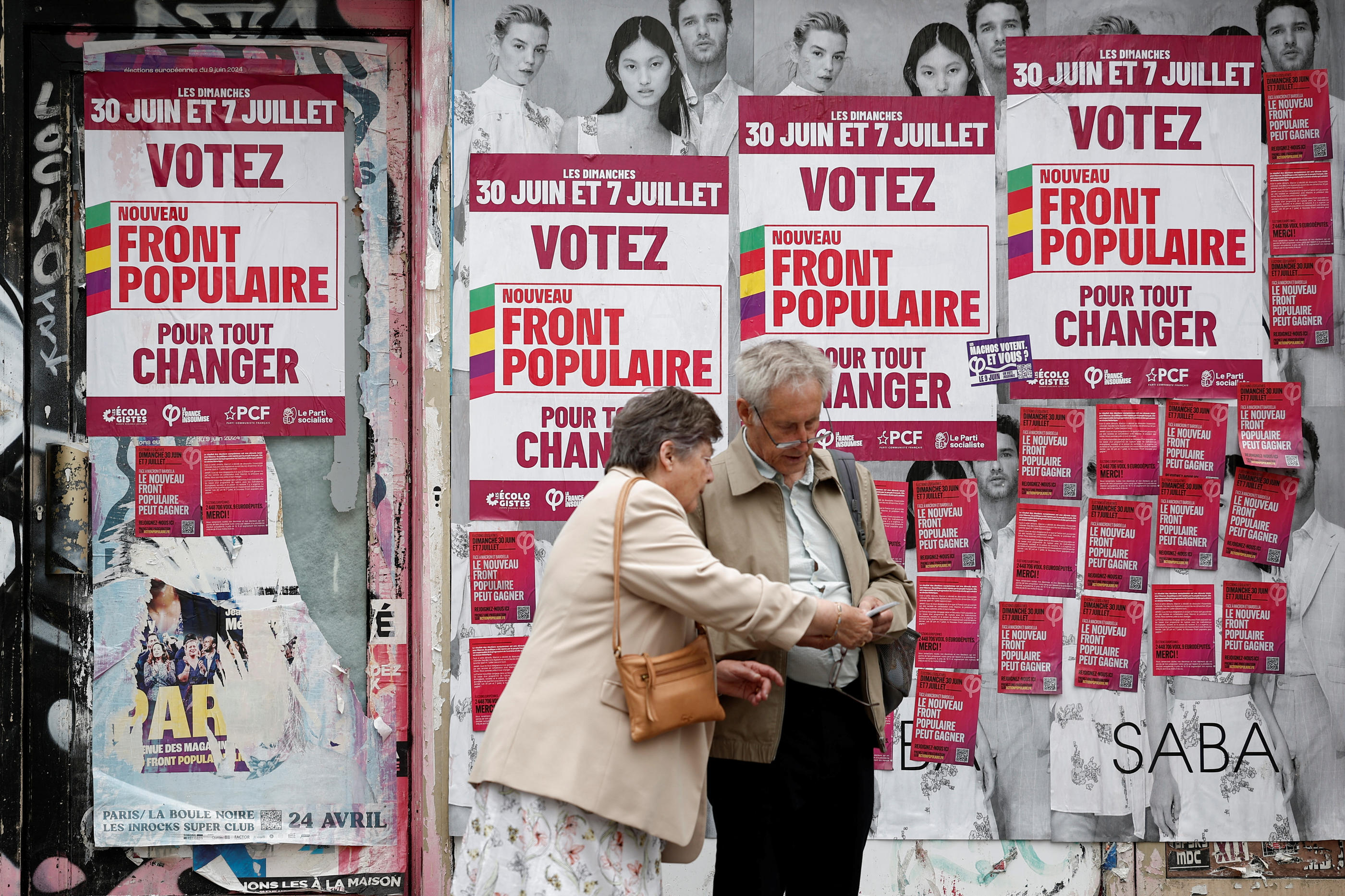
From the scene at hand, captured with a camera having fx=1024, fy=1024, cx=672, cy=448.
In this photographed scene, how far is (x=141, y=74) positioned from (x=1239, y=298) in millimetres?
4242

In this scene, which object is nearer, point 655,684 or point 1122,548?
point 655,684

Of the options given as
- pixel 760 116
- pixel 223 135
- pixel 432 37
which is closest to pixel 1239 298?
pixel 760 116

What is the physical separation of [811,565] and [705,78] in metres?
2.05

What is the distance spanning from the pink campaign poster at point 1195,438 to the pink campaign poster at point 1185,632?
0.45 meters

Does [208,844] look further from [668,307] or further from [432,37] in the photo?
[432,37]

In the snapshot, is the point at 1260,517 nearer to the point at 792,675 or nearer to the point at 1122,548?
the point at 1122,548

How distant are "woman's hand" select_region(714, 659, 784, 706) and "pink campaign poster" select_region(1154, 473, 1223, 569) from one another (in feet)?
6.84

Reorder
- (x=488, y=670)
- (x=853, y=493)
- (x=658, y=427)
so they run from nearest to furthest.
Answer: (x=658, y=427) → (x=853, y=493) → (x=488, y=670)

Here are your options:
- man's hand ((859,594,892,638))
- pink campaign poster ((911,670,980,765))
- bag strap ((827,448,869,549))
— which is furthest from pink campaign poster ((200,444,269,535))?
pink campaign poster ((911,670,980,765))

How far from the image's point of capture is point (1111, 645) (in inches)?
151

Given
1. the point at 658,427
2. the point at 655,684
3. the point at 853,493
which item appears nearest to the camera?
the point at 655,684

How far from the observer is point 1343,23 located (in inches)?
153

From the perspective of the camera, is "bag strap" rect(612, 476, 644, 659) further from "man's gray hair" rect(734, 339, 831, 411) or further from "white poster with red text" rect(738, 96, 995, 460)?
"white poster with red text" rect(738, 96, 995, 460)

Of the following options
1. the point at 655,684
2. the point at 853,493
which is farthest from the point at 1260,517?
the point at 655,684
